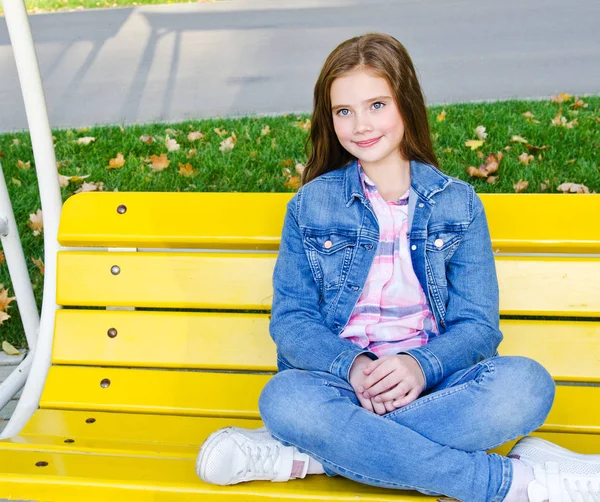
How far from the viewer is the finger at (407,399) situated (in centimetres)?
201

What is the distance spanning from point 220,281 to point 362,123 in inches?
25.9

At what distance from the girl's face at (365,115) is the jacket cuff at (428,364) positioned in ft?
1.70

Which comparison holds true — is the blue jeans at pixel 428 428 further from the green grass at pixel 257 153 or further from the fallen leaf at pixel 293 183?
the fallen leaf at pixel 293 183

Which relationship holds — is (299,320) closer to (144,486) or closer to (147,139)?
(144,486)

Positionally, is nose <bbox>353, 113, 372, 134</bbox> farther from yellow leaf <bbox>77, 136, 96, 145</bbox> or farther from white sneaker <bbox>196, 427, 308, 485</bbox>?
yellow leaf <bbox>77, 136, 96, 145</bbox>

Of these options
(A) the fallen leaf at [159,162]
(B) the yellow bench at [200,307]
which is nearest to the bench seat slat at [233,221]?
(B) the yellow bench at [200,307]

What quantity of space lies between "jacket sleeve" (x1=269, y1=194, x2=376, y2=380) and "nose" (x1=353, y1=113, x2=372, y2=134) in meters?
0.27

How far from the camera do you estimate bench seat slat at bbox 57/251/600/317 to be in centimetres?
245

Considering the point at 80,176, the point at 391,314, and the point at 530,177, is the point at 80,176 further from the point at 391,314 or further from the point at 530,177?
the point at 391,314

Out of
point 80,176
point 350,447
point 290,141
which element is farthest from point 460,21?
point 350,447

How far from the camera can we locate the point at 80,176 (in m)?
4.82

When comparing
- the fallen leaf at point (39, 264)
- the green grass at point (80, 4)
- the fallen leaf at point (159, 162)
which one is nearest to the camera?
the fallen leaf at point (39, 264)

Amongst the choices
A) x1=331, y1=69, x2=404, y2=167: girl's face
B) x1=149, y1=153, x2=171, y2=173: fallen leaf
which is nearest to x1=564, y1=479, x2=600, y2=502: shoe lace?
x1=331, y1=69, x2=404, y2=167: girl's face

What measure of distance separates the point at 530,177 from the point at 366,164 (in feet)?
7.56
